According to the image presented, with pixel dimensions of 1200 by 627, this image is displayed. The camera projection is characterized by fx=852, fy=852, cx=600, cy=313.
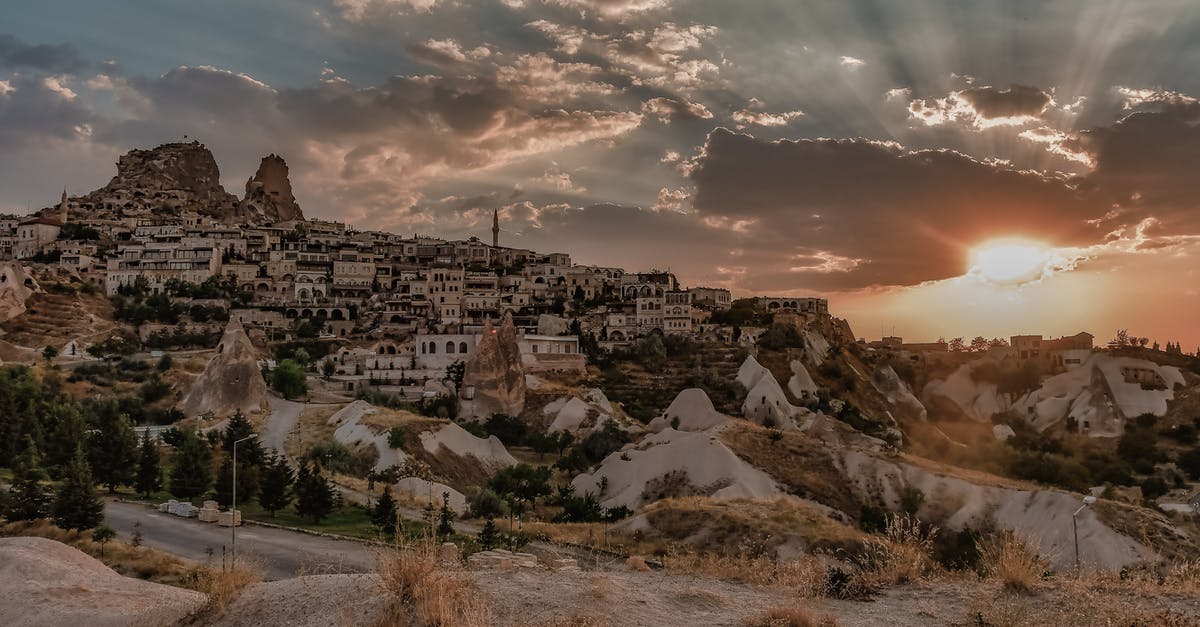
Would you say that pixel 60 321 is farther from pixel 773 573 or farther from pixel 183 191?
pixel 773 573

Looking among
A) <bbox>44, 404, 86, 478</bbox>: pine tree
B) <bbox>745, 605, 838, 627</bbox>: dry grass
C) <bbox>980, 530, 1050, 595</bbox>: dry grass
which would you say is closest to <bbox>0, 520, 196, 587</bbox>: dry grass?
<bbox>44, 404, 86, 478</bbox>: pine tree

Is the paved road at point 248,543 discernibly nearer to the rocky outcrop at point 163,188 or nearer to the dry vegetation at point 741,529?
the dry vegetation at point 741,529

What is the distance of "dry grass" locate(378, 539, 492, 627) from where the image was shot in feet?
26.3

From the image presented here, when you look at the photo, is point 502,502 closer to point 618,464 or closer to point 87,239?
point 618,464

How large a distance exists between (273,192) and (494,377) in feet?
292

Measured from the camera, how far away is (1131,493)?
178ft

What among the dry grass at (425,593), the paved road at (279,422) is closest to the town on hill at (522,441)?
the dry grass at (425,593)

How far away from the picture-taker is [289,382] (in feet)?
187

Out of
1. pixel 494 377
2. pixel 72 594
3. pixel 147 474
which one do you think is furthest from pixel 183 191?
pixel 72 594

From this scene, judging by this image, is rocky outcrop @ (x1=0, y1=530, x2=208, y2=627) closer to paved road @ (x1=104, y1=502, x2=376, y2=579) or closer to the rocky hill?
paved road @ (x1=104, y1=502, x2=376, y2=579)

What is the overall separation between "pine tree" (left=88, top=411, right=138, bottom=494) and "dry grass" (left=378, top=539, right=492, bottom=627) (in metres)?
27.7

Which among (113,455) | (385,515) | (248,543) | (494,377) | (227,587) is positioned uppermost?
(227,587)

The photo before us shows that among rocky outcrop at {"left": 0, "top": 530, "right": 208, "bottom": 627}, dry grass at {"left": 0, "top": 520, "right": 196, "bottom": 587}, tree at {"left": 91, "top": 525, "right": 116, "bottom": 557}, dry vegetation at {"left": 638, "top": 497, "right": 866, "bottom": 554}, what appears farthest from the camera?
dry vegetation at {"left": 638, "top": 497, "right": 866, "bottom": 554}

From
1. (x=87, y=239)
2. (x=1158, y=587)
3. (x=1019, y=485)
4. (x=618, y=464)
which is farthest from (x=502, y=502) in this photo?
(x=87, y=239)
